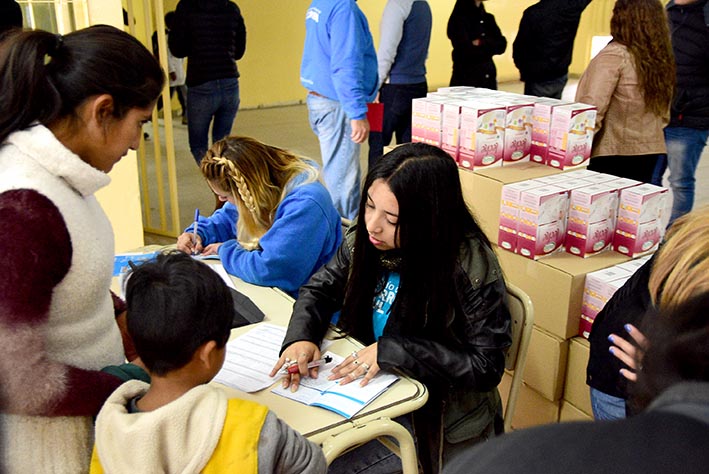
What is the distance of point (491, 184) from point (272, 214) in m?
0.82

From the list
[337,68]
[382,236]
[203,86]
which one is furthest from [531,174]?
[203,86]

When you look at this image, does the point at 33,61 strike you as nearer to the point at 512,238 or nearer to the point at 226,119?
the point at 512,238

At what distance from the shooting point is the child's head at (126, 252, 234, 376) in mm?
1163

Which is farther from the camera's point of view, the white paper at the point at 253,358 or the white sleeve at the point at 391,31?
the white sleeve at the point at 391,31

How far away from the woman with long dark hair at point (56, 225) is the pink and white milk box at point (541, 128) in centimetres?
171

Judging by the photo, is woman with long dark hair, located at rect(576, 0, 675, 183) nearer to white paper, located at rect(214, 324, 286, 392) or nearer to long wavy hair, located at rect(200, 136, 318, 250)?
long wavy hair, located at rect(200, 136, 318, 250)

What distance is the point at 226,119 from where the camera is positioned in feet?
14.9

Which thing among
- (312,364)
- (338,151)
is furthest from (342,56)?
(312,364)

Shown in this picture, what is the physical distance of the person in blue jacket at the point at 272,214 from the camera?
2.08m

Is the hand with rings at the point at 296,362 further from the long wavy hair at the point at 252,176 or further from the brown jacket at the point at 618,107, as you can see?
the brown jacket at the point at 618,107

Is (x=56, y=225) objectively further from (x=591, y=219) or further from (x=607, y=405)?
(x=591, y=219)

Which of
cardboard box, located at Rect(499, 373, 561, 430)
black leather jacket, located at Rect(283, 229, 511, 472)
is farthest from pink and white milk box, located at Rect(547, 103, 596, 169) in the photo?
black leather jacket, located at Rect(283, 229, 511, 472)

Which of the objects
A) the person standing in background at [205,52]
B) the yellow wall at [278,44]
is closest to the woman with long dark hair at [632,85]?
the person standing in background at [205,52]

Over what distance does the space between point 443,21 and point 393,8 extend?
209 inches
